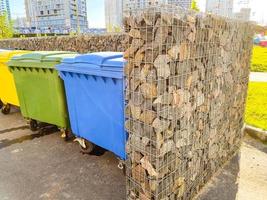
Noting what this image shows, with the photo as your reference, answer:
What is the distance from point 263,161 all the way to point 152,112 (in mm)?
2468

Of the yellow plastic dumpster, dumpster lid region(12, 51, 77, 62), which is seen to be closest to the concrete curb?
dumpster lid region(12, 51, 77, 62)

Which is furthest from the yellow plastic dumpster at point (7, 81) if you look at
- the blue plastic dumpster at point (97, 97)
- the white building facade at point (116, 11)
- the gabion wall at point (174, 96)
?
the gabion wall at point (174, 96)

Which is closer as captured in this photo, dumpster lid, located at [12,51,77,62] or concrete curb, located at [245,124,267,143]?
dumpster lid, located at [12,51,77,62]

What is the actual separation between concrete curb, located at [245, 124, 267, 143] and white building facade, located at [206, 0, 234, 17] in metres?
2.24

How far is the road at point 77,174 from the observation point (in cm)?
282

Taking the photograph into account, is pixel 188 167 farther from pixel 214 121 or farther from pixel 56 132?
pixel 56 132

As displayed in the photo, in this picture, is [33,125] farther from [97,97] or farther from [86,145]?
[97,97]

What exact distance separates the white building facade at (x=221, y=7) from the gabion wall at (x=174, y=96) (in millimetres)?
95

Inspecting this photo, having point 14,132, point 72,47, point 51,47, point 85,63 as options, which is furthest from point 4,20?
point 85,63

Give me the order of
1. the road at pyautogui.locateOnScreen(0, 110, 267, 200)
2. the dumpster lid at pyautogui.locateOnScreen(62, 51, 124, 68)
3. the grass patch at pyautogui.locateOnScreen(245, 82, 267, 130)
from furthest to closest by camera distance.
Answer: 1. the grass patch at pyautogui.locateOnScreen(245, 82, 267, 130)
2. the road at pyautogui.locateOnScreen(0, 110, 267, 200)
3. the dumpster lid at pyautogui.locateOnScreen(62, 51, 124, 68)

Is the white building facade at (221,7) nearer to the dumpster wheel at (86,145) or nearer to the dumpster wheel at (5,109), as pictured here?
the dumpster wheel at (86,145)

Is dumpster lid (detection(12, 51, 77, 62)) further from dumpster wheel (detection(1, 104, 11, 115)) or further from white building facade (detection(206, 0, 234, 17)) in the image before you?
white building facade (detection(206, 0, 234, 17))

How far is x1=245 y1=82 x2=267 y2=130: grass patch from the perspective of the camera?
4.44 metres

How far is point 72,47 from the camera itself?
10.2 m
